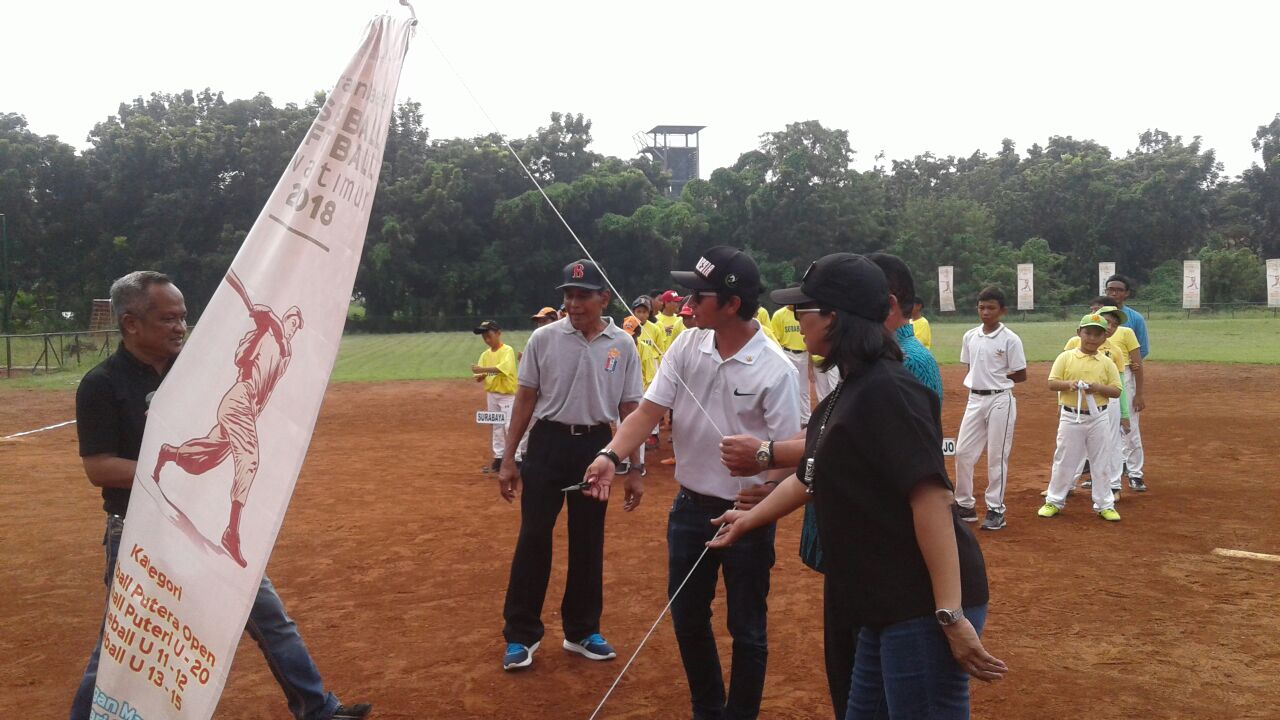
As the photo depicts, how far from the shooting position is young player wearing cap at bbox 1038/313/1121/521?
831cm

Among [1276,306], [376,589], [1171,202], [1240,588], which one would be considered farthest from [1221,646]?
[1171,202]

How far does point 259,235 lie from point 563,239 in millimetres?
36271

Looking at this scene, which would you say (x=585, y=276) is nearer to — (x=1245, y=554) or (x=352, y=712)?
(x=352, y=712)

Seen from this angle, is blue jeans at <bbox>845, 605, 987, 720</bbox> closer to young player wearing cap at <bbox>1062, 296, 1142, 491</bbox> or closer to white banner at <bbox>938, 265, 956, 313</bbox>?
young player wearing cap at <bbox>1062, 296, 1142, 491</bbox>

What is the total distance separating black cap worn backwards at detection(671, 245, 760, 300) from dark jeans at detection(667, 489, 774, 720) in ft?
Answer: 3.09

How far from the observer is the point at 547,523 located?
16.9ft

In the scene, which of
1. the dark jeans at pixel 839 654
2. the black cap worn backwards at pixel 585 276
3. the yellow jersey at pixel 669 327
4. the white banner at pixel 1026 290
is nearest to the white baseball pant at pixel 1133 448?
the yellow jersey at pixel 669 327

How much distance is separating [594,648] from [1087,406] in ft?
18.2

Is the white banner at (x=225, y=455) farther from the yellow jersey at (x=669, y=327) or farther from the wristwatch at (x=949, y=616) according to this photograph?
the yellow jersey at (x=669, y=327)

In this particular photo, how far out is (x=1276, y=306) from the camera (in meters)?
37.0

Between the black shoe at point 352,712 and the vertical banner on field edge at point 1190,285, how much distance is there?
43347 millimetres

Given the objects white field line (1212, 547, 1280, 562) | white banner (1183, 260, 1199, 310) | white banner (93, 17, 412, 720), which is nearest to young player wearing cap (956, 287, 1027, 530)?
white field line (1212, 547, 1280, 562)

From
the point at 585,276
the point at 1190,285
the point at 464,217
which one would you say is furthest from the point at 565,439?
the point at 1190,285

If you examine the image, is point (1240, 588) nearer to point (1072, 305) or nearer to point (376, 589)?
point (376, 589)
